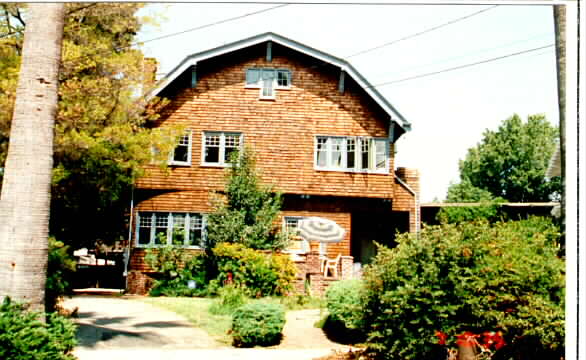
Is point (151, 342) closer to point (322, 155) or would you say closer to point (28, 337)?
point (28, 337)

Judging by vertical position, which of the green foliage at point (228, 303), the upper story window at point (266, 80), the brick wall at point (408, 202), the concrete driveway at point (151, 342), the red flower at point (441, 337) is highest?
the upper story window at point (266, 80)

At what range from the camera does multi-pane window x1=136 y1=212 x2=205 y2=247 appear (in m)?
22.6

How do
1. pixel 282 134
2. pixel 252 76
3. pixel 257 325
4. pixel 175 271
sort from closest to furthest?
pixel 257 325
pixel 175 271
pixel 282 134
pixel 252 76

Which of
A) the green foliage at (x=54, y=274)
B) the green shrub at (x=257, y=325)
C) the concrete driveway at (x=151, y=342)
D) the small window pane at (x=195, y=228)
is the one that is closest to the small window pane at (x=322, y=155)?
the small window pane at (x=195, y=228)

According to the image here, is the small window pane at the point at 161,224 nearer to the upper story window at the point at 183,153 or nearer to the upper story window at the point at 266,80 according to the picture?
the upper story window at the point at 183,153

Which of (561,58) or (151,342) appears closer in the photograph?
(561,58)

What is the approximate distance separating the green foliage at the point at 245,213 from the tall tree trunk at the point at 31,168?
41.3ft

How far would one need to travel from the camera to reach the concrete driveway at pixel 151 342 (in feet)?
34.5

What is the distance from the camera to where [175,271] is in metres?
21.3

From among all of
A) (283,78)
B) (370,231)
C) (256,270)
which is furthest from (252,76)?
(370,231)

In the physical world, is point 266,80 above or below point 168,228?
above

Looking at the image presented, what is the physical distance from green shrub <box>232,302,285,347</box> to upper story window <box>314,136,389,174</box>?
12.2 m

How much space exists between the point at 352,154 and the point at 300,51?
4.64m

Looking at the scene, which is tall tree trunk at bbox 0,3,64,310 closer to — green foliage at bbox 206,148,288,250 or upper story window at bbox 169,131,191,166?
green foliage at bbox 206,148,288,250
